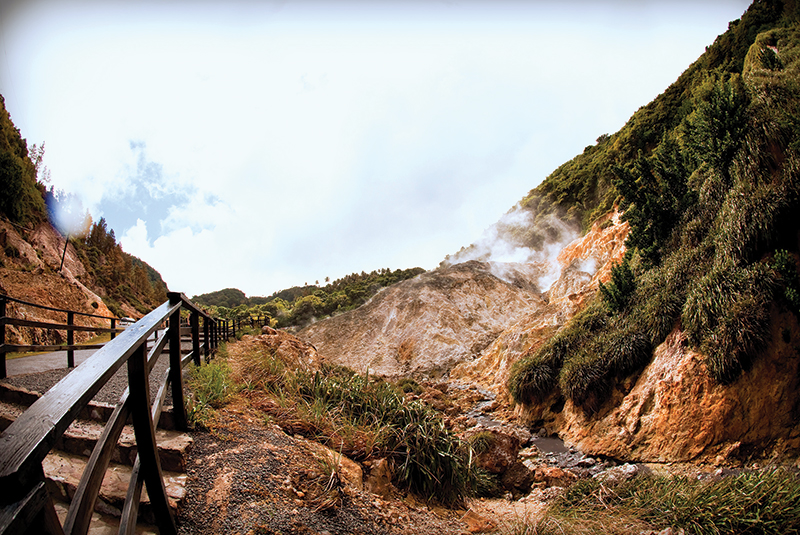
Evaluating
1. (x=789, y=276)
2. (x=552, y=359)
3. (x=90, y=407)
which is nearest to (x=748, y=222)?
(x=789, y=276)

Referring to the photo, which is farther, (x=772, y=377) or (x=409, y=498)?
(x=772, y=377)

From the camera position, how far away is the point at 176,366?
3172 mm

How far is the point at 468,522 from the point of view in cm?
391

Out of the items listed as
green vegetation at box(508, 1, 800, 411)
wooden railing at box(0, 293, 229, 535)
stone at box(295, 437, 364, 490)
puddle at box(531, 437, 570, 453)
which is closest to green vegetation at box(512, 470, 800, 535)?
stone at box(295, 437, 364, 490)

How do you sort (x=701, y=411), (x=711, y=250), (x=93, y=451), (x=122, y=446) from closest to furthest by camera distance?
(x=93, y=451), (x=122, y=446), (x=701, y=411), (x=711, y=250)

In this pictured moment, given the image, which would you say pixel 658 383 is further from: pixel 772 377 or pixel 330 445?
pixel 330 445

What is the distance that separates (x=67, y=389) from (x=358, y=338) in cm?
2689

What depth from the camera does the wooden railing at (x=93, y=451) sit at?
0.84 m

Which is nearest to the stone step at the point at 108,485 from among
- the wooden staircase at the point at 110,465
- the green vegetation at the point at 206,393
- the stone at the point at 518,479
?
the wooden staircase at the point at 110,465

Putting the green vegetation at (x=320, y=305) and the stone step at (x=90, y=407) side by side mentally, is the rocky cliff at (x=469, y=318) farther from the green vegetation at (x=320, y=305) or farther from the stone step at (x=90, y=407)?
the stone step at (x=90, y=407)

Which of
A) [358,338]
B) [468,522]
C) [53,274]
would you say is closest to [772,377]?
[468,522]

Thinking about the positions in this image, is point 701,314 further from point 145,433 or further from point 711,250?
point 145,433

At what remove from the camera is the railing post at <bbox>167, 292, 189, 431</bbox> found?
3.06 meters

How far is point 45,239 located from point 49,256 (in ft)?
11.0
